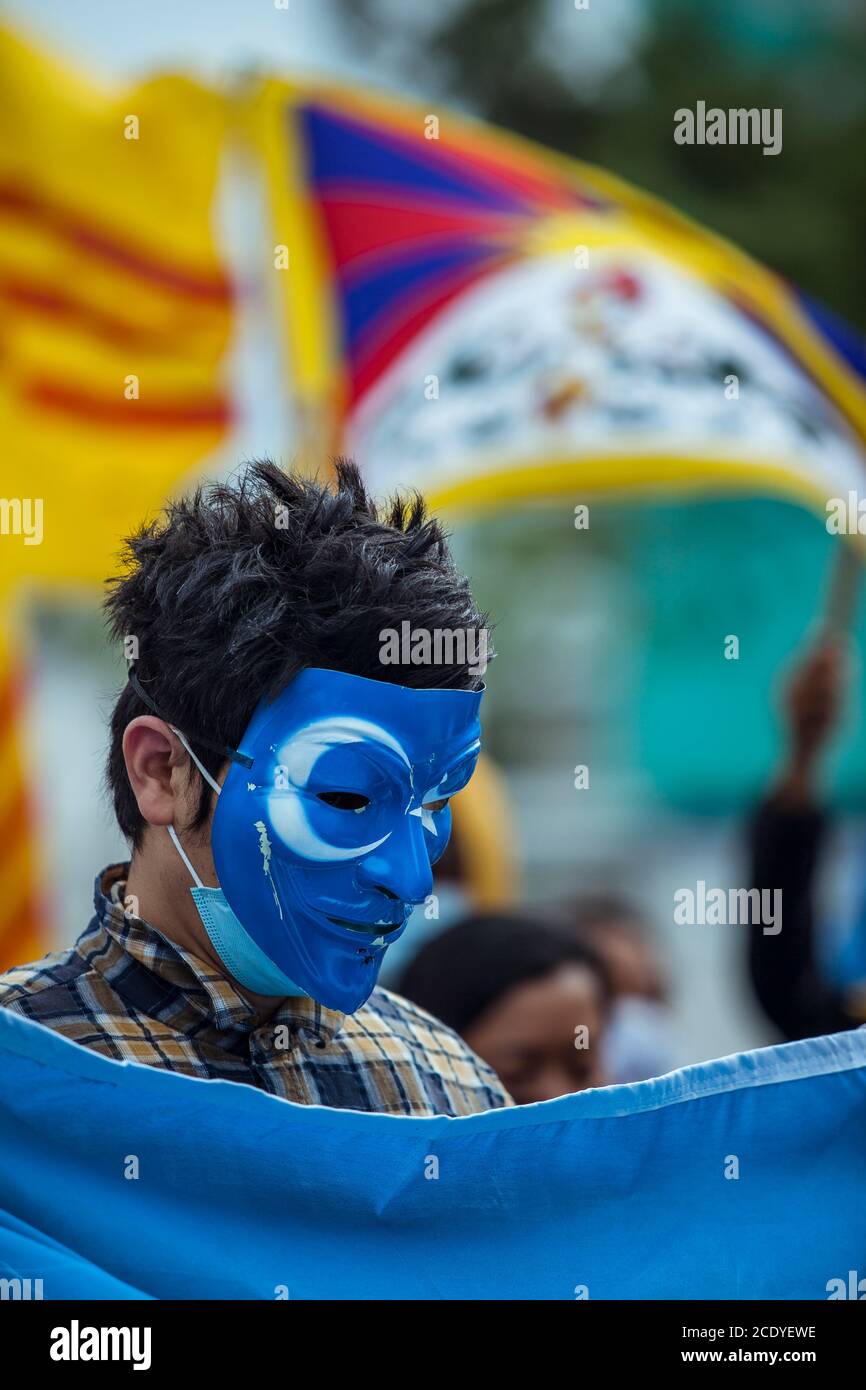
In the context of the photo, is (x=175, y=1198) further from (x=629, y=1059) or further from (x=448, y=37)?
(x=448, y=37)

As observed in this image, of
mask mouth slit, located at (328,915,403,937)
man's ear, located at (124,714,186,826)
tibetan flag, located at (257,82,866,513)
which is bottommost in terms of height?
mask mouth slit, located at (328,915,403,937)

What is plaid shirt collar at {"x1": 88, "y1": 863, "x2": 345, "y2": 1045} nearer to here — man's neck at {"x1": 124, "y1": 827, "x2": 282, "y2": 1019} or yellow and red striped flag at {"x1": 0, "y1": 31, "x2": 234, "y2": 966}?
man's neck at {"x1": 124, "y1": 827, "x2": 282, "y2": 1019}

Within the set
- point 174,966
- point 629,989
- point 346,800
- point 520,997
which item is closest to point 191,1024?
point 174,966

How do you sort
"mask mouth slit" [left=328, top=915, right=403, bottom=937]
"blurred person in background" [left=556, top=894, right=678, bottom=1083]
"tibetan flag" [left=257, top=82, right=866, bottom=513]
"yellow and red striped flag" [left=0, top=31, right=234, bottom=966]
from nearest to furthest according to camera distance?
"mask mouth slit" [left=328, top=915, right=403, bottom=937] → "blurred person in background" [left=556, top=894, right=678, bottom=1083] → "yellow and red striped flag" [left=0, top=31, right=234, bottom=966] → "tibetan flag" [left=257, top=82, right=866, bottom=513]

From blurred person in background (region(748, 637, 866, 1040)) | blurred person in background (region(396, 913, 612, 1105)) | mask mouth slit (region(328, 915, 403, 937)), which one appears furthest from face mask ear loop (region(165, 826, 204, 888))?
blurred person in background (region(748, 637, 866, 1040))

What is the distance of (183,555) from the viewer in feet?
6.80

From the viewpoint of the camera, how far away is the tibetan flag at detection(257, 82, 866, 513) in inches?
209

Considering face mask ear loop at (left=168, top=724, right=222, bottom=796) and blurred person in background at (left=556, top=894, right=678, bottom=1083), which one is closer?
face mask ear loop at (left=168, top=724, right=222, bottom=796)

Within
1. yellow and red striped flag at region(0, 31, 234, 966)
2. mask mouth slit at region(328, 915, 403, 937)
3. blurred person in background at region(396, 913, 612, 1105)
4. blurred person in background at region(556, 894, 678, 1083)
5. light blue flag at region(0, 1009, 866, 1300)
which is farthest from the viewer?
yellow and red striped flag at region(0, 31, 234, 966)

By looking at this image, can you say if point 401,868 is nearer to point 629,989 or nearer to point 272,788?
point 272,788

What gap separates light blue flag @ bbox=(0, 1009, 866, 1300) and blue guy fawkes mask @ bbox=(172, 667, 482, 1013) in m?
0.16

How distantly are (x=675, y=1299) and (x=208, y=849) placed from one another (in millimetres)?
742

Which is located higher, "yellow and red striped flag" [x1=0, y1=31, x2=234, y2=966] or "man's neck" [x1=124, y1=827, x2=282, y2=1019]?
"yellow and red striped flag" [x1=0, y1=31, x2=234, y2=966]
